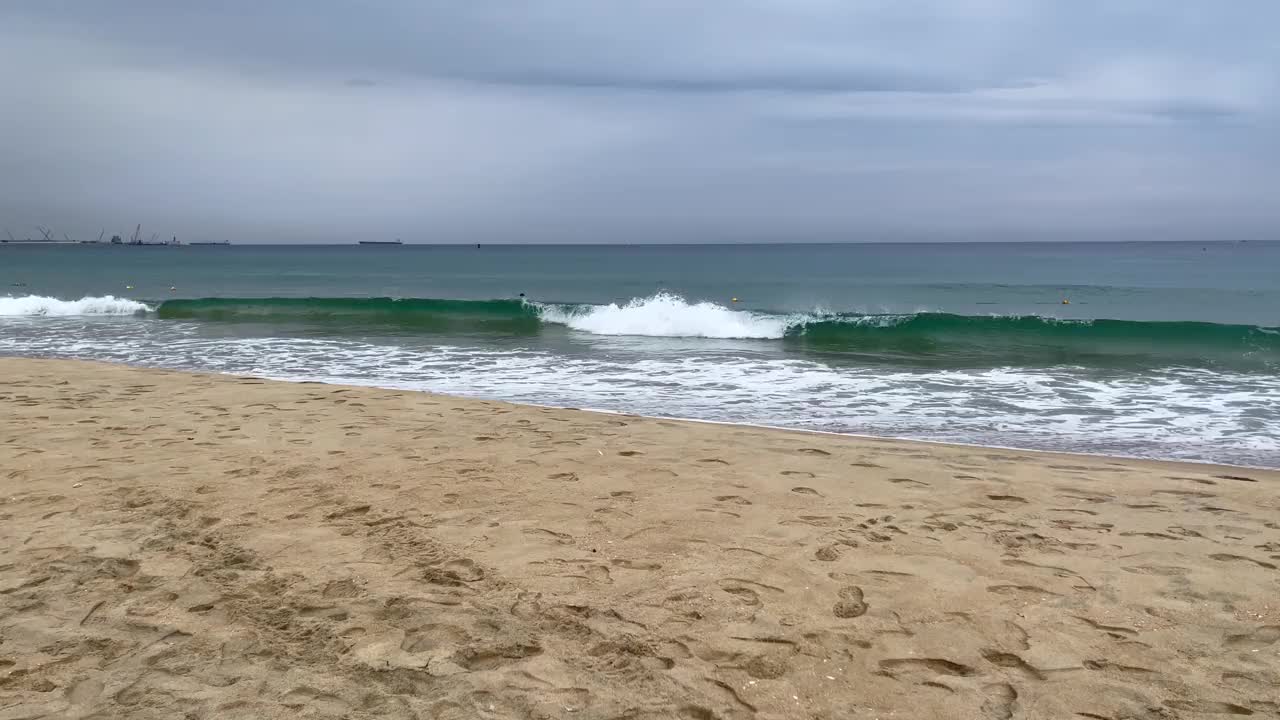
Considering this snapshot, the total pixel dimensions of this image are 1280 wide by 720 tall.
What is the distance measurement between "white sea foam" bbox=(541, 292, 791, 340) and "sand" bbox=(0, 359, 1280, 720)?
13925 mm

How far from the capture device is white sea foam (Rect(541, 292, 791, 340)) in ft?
66.9

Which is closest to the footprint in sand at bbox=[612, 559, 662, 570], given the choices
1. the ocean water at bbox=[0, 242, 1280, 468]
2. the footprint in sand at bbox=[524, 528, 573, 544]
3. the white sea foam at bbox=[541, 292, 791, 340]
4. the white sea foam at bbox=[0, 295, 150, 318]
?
the footprint in sand at bbox=[524, 528, 573, 544]

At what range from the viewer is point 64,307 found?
26250mm

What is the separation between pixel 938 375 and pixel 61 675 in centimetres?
1176

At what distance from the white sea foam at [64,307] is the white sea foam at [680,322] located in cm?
1565

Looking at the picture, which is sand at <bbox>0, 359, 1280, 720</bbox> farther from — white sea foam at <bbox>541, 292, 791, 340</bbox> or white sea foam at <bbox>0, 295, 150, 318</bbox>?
white sea foam at <bbox>0, 295, 150, 318</bbox>

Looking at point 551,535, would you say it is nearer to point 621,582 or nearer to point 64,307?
point 621,582

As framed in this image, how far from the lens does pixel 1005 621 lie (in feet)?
11.2

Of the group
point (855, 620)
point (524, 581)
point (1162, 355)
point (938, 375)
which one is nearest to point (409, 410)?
point (524, 581)

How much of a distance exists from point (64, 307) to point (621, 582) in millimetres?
29493

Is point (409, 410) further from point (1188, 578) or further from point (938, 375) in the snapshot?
point (938, 375)

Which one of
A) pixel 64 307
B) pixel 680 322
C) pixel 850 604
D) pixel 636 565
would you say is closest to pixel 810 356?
pixel 680 322

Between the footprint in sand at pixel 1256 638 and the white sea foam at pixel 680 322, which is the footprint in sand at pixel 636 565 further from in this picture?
the white sea foam at pixel 680 322

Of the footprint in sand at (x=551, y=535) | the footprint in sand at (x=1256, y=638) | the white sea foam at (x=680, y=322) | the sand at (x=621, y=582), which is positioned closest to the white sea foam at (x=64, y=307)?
the white sea foam at (x=680, y=322)
